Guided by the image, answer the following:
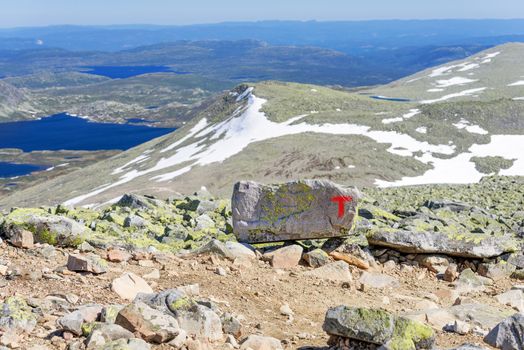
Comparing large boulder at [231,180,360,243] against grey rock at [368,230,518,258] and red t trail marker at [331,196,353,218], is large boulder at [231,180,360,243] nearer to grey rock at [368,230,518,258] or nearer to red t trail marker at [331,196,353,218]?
red t trail marker at [331,196,353,218]

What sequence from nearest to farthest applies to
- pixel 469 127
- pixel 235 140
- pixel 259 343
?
1. pixel 259 343
2. pixel 469 127
3. pixel 235 140

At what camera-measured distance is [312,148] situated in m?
80.8

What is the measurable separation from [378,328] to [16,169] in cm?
20102

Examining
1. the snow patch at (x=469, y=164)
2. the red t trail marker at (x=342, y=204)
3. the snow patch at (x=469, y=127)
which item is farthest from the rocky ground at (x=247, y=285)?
the snow patch at (x=469, y=127)

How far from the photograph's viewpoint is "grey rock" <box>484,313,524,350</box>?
10.1 metres

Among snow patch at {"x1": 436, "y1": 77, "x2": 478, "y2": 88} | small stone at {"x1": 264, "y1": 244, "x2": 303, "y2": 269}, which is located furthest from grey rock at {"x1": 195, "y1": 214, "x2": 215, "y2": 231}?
snow patch at {"x1": 436, "y1": 77, "x2": 478, "y2": 88}

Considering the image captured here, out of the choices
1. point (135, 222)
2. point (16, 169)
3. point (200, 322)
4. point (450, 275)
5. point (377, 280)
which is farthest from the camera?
point (16, 169)

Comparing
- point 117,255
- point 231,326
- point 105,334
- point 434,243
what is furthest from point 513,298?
point 105,334

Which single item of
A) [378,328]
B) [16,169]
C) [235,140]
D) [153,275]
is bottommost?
[16,169]

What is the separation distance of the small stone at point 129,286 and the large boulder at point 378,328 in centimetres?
460

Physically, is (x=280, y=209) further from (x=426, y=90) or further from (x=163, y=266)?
(x=426, y=90)

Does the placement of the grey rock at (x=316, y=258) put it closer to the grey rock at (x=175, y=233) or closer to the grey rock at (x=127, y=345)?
the grey rock at (x=175, y=233)

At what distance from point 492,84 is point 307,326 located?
589 ft

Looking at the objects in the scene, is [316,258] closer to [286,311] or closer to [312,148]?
[286,311]
